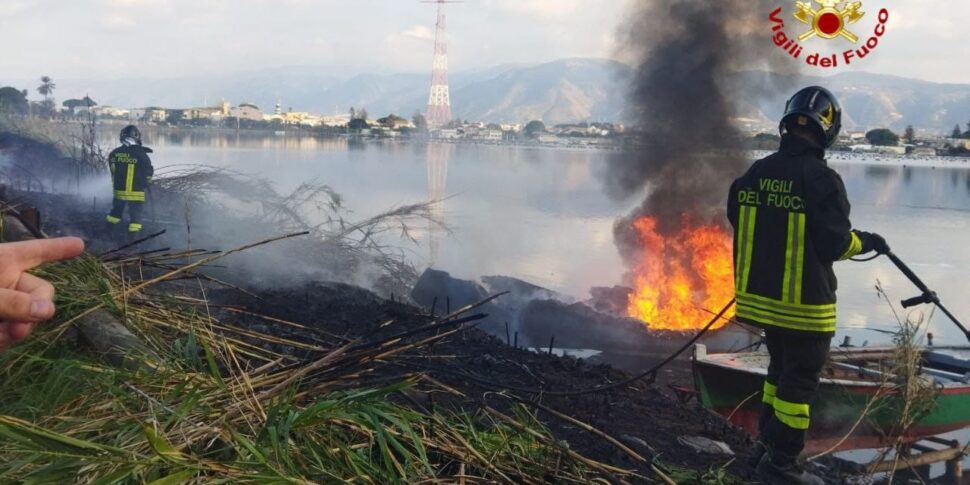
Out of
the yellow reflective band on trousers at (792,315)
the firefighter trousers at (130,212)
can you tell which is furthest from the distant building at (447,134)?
the yellow reflective band on trousers at (792,315)

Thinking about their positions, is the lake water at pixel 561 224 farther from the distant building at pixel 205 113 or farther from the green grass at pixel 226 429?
the green grass at pixel 226 429

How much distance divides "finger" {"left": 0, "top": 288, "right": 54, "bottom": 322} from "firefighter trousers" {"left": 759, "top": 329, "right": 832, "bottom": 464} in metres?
3.85

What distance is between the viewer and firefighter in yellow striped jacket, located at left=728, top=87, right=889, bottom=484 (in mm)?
4156

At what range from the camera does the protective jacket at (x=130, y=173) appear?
35.9ft

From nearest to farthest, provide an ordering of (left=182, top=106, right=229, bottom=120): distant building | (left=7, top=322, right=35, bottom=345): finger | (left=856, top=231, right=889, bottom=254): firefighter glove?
1. (left=7, top=322, right=35, bottom=345): finger
2. (left=856, top=231, right=889, bottom=254): firefighter glove
3. (left=182, top=106, right=229, bottom=120): distant building

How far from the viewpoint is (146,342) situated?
350 centimetres

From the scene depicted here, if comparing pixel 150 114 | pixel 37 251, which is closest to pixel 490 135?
pixel 150 114

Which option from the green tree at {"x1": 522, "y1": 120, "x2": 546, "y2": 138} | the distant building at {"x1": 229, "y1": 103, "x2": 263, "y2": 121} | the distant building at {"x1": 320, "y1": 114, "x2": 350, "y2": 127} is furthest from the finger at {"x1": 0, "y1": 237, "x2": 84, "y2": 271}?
the distant building at {"x1": 320, "y1": 114, "x2": 350, "y2": 127}

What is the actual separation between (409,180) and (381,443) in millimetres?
33725

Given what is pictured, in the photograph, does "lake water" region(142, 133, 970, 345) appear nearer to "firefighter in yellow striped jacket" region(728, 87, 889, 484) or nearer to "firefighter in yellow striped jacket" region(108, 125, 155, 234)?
A: "firefighter in yellow striped jacket" region(108, 125, 155, 234)

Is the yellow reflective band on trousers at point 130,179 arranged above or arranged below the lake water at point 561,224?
above

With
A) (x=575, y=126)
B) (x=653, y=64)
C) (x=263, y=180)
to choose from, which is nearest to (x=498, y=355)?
(x=263, y=180)

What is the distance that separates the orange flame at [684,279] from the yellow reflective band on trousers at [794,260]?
7.65m

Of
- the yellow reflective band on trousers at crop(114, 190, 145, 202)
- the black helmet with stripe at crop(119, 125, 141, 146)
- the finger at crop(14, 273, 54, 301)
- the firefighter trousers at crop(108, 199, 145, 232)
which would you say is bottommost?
the firefighter trousers at crop(108, 199, 145, 232)
